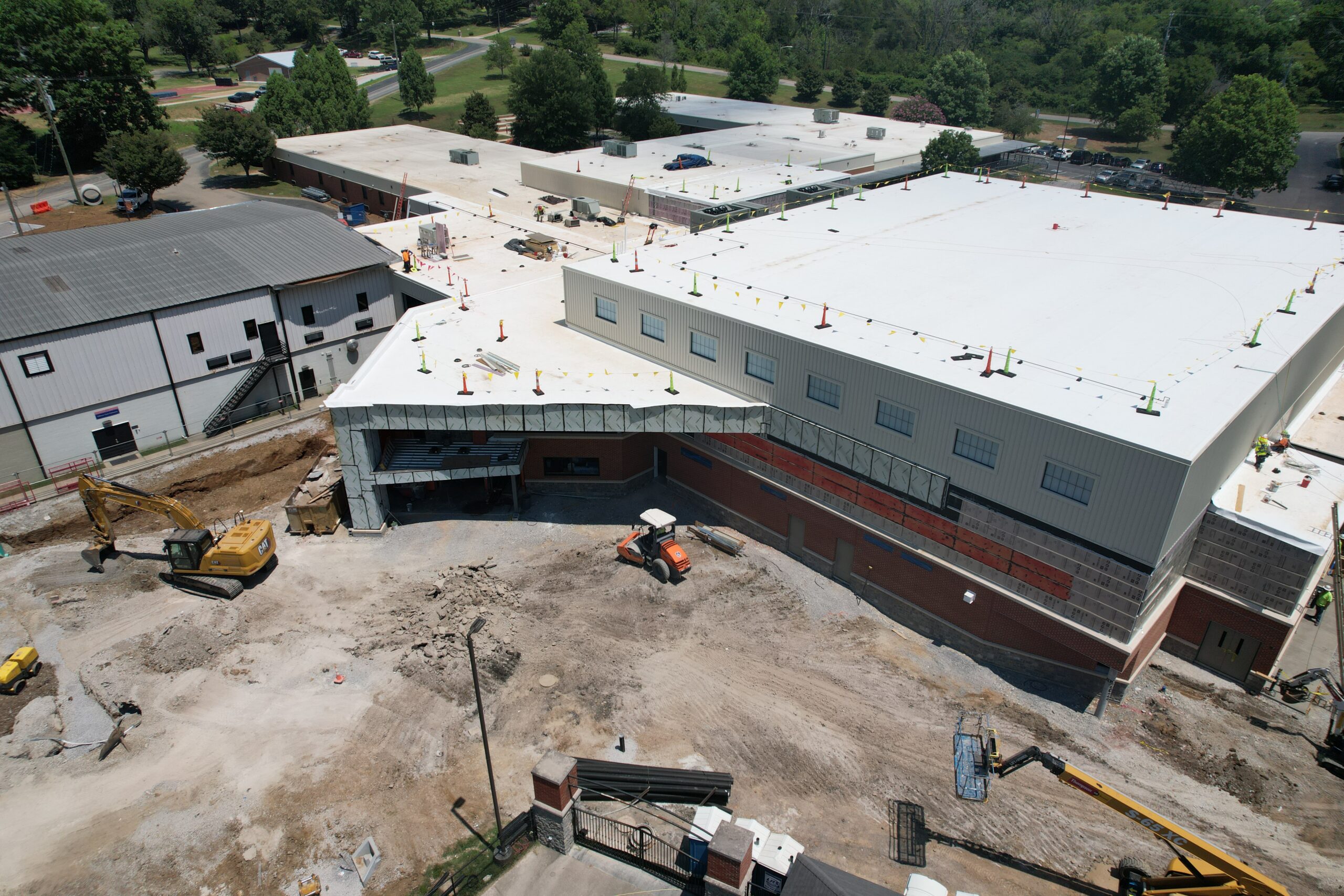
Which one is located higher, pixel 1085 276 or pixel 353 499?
pixel 1085 276

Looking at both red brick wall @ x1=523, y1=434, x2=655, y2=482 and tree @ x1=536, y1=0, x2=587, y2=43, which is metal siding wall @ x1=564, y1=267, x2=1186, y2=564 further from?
tree @ x1=536, y1=0, x2=587, y2=43

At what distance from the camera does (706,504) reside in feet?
132

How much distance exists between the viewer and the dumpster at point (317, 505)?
37.3m

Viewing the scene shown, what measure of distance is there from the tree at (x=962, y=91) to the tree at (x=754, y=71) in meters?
27.4

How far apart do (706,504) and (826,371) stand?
1022 cm

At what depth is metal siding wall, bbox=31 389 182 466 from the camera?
39.8 m

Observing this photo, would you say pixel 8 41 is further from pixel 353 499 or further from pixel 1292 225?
pixel 1292 225

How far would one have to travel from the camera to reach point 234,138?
273ft

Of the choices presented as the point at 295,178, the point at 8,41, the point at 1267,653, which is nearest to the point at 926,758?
the point at 1267,653

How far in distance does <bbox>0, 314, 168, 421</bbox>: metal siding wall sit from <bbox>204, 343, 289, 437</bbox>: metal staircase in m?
3.09

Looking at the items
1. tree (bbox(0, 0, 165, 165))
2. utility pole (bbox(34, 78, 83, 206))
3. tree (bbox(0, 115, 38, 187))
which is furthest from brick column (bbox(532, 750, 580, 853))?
tree (bbox(0, 0, 165, 165))

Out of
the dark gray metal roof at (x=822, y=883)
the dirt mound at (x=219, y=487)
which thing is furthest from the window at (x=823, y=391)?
the dirt mound at (x=219, y=487)

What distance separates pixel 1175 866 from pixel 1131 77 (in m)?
130

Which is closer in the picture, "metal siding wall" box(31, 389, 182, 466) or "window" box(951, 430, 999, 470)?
"window" box(951, 430, 999, 470)
